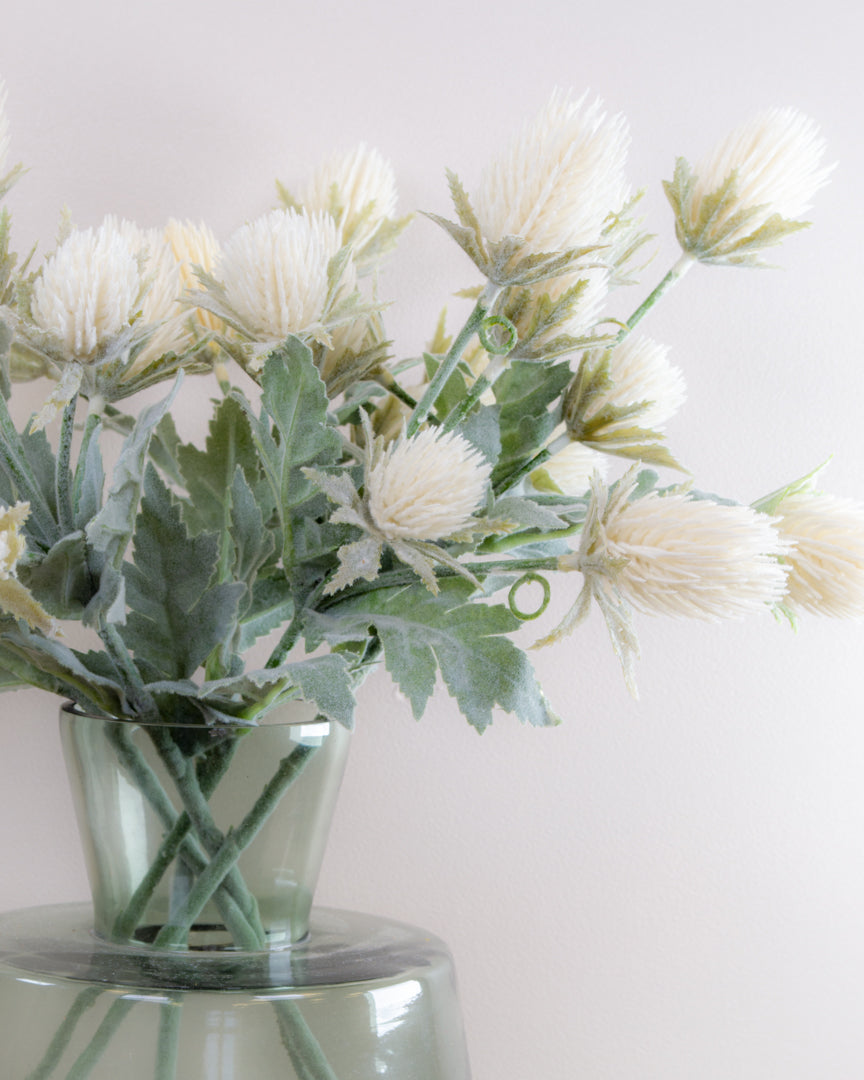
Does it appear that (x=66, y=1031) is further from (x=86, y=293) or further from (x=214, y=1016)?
(x=86, y=293)

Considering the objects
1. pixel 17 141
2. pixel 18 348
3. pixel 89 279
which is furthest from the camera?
pixel 17 141

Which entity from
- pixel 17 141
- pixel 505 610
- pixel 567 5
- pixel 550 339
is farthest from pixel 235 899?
pixel 567 5

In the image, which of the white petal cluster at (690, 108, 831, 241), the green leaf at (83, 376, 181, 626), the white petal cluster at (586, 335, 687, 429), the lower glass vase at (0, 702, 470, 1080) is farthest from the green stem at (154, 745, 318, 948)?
the white petal cluster at (690, 108, 831, 241)

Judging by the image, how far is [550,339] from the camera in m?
0.46

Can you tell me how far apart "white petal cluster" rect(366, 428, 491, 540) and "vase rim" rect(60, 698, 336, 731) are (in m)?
0.12

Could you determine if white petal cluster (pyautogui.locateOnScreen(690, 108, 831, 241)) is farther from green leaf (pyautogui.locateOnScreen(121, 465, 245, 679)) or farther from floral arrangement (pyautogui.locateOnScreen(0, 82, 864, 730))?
green leaf (pyautogui.locateOnScreen(121, 465, 245, 679))

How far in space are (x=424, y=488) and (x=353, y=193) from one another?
262 mm

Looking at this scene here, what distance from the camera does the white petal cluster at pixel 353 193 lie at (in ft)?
1.90

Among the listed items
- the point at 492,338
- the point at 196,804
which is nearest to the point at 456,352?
the point at 492,338

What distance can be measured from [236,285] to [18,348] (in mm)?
183

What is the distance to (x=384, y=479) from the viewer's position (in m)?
0.41

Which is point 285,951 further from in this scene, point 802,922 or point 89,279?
point 802,922

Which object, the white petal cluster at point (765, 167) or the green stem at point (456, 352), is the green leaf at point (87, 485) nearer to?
the green stem at point (456, 352)

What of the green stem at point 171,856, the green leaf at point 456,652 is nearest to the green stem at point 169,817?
the green stem at point 171,856
